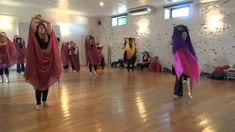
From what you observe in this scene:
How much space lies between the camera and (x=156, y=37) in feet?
34.3

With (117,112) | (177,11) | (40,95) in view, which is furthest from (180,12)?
(40,95)

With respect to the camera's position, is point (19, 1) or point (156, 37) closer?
point (19, 1)

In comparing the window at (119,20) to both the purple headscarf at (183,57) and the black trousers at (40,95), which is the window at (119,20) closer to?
the purple headscarf at (183,57)

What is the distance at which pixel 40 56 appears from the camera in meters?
3.52

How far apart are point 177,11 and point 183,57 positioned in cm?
597

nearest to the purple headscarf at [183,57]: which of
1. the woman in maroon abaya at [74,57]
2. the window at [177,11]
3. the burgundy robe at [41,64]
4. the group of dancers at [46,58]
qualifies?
the group of dancers at [46,58]

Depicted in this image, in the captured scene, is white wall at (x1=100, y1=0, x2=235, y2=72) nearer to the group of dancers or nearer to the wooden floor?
the wooden floor

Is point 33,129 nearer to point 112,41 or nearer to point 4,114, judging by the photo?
point 4,114

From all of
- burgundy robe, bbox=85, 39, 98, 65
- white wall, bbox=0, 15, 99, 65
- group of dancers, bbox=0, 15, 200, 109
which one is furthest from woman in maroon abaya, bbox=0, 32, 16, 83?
white wall, bbox=0, 15, 99, 65

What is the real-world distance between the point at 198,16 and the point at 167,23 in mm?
→ 1469

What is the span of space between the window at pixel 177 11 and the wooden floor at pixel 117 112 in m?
5.13

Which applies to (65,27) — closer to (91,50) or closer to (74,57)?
(74,57)

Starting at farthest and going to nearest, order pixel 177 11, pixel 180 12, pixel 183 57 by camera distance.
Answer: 1. pixel 177 11
2. pixel 180 12
3. pixel 183 57

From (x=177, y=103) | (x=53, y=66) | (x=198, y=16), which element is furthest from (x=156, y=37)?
(x=53, y=66)
